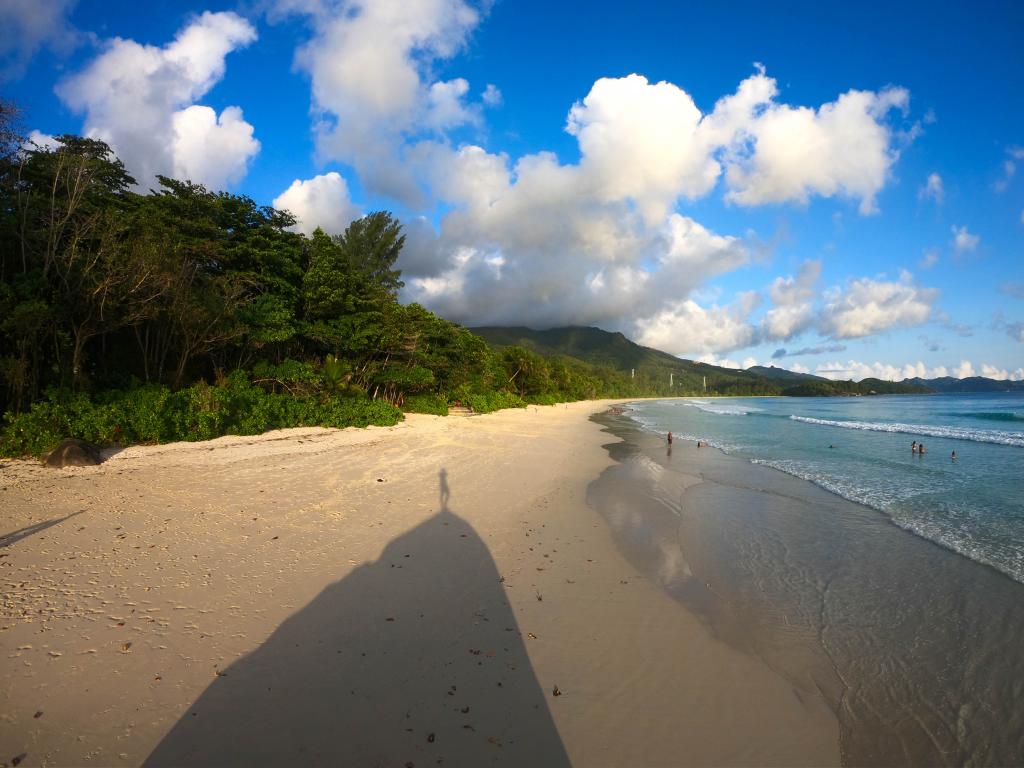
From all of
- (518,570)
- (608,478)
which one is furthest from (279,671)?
(608,478)

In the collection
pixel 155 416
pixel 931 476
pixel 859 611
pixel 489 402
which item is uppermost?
pixel 155 416

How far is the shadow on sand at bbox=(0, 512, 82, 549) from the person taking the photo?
5914 millimetres

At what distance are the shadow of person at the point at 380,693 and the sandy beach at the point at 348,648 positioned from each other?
0.02 meters

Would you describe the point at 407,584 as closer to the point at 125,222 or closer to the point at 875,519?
the point at 875,519

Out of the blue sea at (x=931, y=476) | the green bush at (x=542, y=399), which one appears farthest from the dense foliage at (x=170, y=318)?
the green bush at (x=542, y=399)

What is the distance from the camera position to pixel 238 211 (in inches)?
854

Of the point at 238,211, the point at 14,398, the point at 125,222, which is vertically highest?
the point at 238,211

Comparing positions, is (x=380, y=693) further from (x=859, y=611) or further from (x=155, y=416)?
(x=155, y=416)

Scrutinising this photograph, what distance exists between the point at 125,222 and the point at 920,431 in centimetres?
5164

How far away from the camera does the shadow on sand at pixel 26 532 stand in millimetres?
5914

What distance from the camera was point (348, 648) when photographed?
4.16 m

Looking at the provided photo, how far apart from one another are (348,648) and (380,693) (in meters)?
0.76

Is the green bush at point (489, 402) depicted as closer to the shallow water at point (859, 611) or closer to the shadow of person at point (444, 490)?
the shadow of person at point (444, 490)

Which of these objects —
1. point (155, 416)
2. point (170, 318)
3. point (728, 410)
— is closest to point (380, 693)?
point (155, 416)
